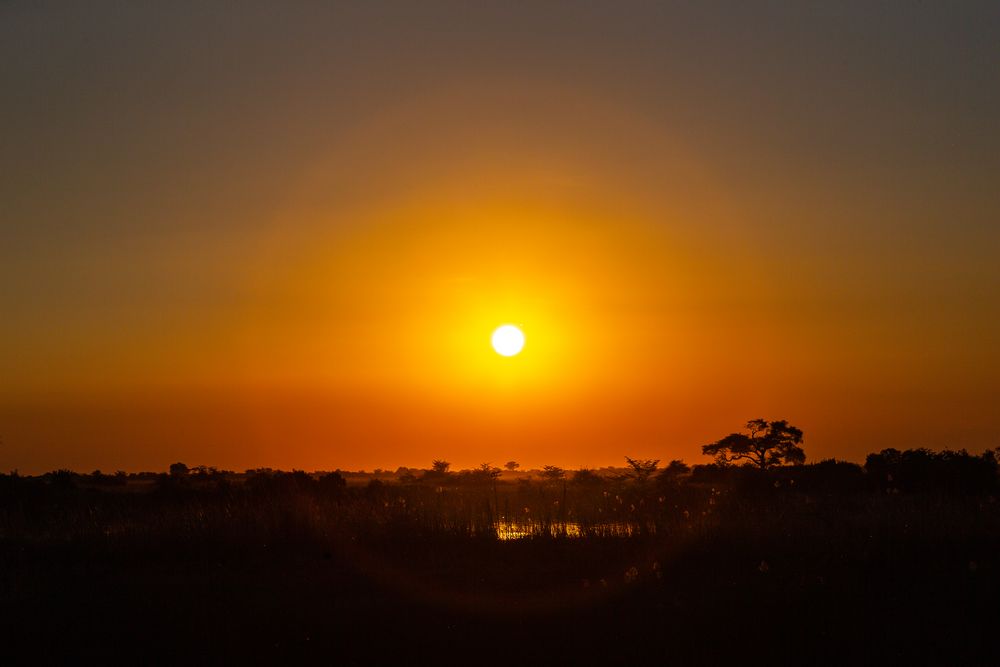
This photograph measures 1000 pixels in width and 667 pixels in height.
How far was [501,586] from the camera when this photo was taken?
16.6 metres

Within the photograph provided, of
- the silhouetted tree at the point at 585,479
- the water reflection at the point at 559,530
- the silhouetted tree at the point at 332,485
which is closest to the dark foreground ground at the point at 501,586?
the water reflection at the point at 559,530

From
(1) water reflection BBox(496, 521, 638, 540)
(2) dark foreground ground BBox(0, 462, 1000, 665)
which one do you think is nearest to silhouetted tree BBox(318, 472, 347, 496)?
(2) dark foreground ground BBox(0, 462, 1000, 665)

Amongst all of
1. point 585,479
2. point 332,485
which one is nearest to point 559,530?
point 332,485

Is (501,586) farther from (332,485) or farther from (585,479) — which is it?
(585,479)

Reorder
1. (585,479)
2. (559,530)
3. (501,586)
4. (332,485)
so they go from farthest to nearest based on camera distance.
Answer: (585,479) → (332,485) → (559,530) → (501,586)

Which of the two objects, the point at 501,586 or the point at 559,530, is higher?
the point at 559,530

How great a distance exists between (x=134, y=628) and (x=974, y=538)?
51.8 feet

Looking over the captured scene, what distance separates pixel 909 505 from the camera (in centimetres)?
2525

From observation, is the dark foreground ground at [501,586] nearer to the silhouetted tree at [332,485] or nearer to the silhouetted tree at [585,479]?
the silhouetted tree at [332,485]

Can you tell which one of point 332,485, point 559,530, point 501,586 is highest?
point 332,485

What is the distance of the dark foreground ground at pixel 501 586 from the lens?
41.4 feet

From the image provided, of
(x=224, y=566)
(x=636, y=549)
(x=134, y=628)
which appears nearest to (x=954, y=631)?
(x=636, y=549)

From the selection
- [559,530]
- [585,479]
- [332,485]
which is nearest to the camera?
[559,530]

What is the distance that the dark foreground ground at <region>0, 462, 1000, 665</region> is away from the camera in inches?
496
